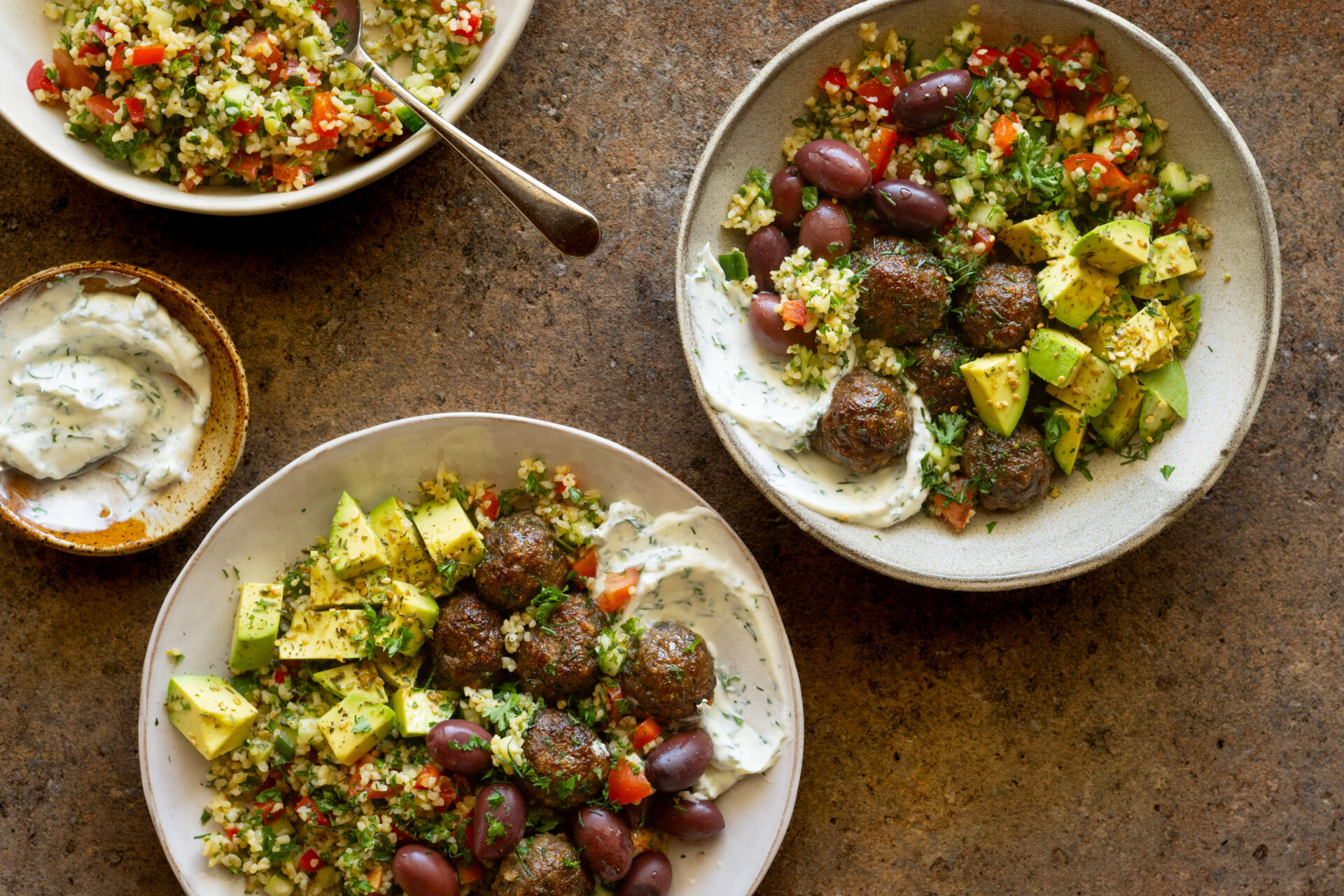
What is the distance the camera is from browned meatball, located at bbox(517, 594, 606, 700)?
7.69ft

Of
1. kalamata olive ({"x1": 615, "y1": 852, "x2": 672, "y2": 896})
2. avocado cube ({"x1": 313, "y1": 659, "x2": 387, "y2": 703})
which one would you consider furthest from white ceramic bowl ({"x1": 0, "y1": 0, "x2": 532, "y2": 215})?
kalamata olive ({"x1": 615, "y1": 852, "x2": 672, "y2": 896})

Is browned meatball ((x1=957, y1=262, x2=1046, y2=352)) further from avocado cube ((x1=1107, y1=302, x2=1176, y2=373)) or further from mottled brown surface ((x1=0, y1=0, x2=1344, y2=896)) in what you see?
mottled brown surface ((x1=0, y1=0, x2=1344, y2=896))

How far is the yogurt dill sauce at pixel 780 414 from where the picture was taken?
2.34m

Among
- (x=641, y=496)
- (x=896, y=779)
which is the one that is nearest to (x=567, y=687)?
(x=641, y=496)

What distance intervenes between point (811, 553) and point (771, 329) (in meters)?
0.76

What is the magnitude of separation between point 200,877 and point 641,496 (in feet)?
5.04

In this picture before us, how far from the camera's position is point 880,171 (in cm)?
244

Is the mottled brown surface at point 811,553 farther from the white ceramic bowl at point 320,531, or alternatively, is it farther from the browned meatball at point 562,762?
the browned meatball at point 562,762

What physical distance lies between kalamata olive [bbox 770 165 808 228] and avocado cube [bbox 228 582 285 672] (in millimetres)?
1673

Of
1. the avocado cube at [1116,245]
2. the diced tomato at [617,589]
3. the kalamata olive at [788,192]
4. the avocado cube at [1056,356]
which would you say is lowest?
the diced tomato at [617,589]

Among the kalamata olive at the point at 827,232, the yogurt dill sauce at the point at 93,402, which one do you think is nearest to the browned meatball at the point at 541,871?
the yogurt dill sauce at the point at 93,402

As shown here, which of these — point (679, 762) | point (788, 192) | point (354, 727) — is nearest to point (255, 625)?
point (354, 727)

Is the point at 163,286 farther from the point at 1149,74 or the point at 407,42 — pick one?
the point at 1149,74

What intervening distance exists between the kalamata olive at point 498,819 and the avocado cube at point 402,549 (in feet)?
1.76
